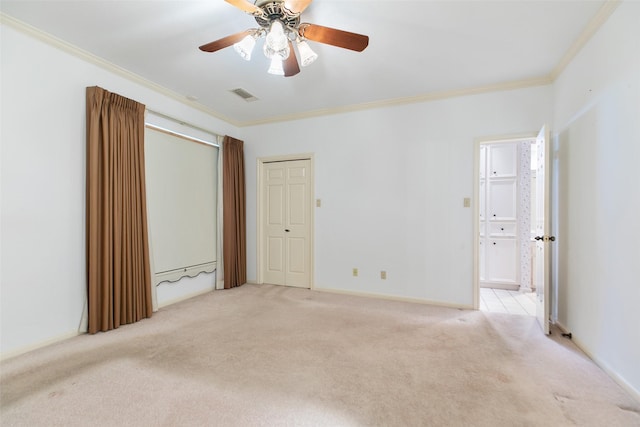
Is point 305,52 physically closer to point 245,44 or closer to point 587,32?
point 245,44

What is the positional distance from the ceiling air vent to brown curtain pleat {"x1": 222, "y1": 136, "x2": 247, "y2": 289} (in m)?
0.84

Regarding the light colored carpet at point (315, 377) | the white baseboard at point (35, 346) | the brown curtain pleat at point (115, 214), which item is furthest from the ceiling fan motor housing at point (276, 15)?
the white baseboard at point (35, 346)

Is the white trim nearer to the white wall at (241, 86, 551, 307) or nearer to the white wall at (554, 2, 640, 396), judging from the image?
the white wall at (241, 86, 551, 307)

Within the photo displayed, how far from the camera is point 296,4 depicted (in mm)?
1615

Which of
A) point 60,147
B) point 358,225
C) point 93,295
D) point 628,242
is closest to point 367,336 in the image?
point 358,225

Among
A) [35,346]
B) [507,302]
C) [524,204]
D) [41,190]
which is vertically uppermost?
[41,190]

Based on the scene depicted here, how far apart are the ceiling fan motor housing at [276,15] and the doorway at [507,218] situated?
3.55 meters

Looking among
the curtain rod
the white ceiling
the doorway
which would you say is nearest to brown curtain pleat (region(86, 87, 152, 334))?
the curtain rod

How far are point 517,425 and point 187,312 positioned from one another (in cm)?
319

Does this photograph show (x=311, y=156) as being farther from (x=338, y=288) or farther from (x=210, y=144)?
(x=338, y=288)

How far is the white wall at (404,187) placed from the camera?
335cm

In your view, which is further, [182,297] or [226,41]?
[182,297]

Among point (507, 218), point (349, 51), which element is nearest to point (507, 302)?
point (507, 218)

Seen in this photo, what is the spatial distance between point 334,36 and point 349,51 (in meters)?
0.77
